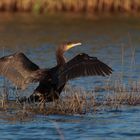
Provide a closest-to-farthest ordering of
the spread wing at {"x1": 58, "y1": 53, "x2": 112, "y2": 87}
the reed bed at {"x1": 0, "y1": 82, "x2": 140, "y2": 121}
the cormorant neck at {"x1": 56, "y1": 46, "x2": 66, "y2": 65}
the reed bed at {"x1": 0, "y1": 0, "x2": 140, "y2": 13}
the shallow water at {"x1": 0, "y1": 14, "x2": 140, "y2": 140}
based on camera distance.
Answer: the shallow water at {"x1": 0, "y1": 14, "x2": 140, "y2": 140} → the reed bed at {"x1": 0, "y1": 82, "x2": 140, "y2": 121} → the spread wing at {"x1": 58, "y1": 53, "x2": 112, "y2": 87} → the cormorant neck at {"x1": 56, "y1": 46, "x2": 66, "y2": 65} → the reed bed at {"x1": 0, "y1": 0, "x2": 140, "y2": 13}

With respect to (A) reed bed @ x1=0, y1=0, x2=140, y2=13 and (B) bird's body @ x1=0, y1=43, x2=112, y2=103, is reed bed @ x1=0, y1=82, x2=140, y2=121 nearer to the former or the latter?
(B) bird's body @ x1=0, y1=43, x2=112, y2=103

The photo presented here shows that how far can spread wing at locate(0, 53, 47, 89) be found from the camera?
11.5 m

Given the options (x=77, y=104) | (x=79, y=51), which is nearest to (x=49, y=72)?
(x=77, y=104)

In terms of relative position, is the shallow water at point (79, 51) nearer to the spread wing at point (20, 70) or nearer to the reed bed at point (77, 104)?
the reed bed at point (77, 104)

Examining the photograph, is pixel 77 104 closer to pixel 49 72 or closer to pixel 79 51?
pixel 49 72

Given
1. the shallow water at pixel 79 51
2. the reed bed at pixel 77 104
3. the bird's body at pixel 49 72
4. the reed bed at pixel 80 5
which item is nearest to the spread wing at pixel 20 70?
the bird's body at pixel 49 72

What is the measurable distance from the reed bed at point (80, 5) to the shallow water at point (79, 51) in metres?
0.40

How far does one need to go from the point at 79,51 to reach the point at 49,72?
7.36 m

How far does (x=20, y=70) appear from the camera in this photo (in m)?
11.7

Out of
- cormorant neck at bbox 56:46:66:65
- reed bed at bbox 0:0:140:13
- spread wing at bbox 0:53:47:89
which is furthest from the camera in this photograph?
reed bed at bbox 0:0:140:13

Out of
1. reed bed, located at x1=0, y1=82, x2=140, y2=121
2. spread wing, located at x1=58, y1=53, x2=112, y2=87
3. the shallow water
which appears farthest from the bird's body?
the shallow water

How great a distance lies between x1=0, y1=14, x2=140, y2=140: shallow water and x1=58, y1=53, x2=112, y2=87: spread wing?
637 mm

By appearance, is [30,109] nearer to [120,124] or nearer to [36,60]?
[120,124]

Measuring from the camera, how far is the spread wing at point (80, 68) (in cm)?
1125
